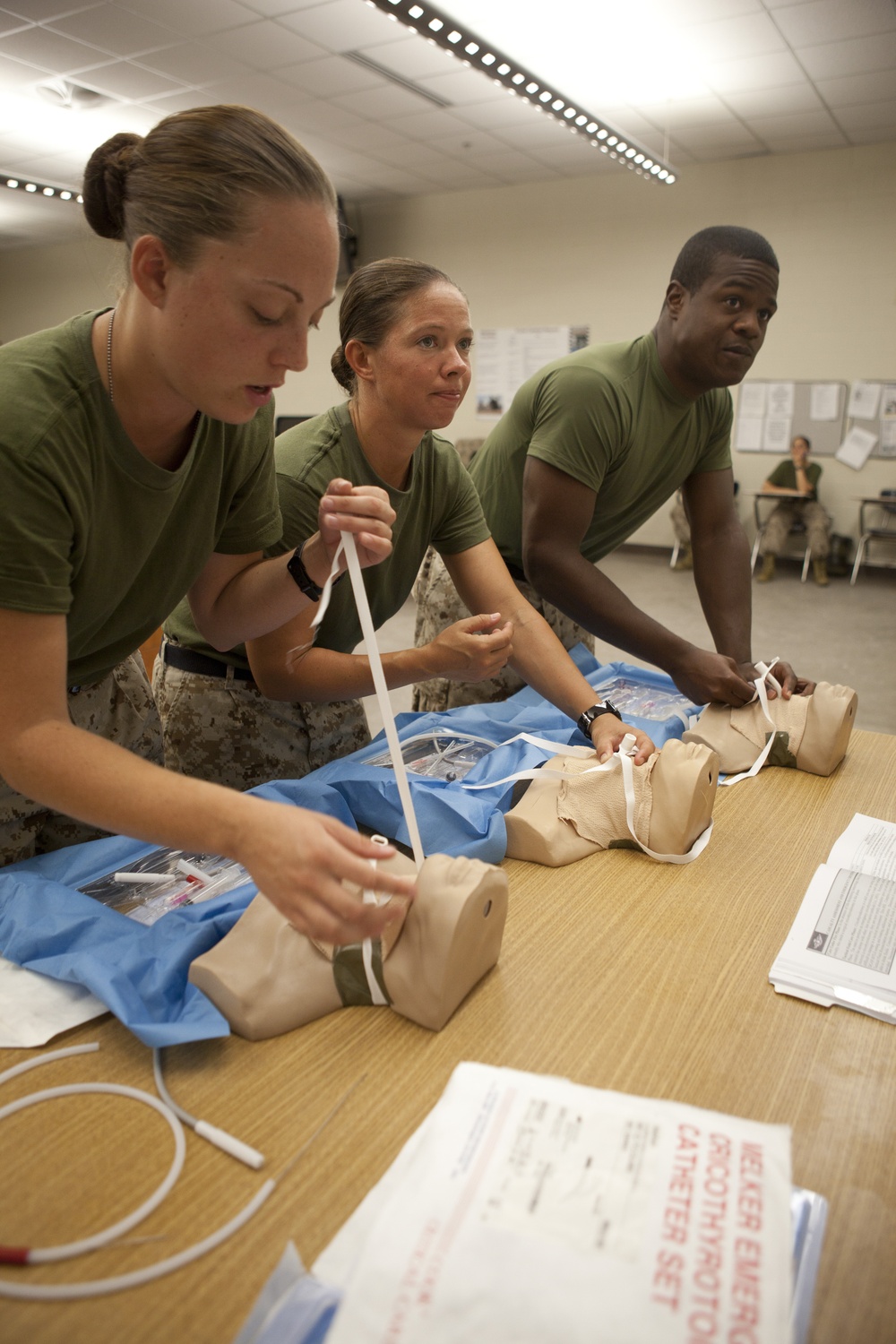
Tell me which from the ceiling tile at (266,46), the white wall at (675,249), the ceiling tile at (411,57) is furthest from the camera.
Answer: the white wall at (675,249)

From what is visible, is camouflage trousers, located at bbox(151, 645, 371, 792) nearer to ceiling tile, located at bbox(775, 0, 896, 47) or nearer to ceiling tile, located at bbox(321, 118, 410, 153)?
ceiling tile, located at bbox(775, 0, 896, 47)

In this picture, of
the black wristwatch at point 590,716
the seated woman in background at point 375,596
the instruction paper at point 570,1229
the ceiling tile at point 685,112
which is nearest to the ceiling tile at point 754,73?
the ceiling tile at point 685,112

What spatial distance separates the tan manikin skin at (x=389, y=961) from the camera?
32.6 inches

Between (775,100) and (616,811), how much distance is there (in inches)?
231

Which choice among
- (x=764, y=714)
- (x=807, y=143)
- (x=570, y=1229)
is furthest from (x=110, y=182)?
(x=807, y=143)

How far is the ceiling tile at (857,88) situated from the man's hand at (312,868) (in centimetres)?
601

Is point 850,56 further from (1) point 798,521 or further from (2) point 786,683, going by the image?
(2) point 786,683

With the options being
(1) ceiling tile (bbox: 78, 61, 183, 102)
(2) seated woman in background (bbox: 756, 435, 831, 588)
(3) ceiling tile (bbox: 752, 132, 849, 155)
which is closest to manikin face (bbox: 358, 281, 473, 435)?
(1) ceiling tile (bbox: 78, 61, 183, 102)

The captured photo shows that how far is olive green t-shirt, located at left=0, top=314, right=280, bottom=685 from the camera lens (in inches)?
32.8

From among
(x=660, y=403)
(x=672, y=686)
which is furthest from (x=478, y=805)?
(x=660, y=403)

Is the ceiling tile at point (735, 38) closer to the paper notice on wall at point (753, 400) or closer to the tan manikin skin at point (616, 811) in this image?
the paper notice on wall at point (753, 400)

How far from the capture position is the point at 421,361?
4.65 feet

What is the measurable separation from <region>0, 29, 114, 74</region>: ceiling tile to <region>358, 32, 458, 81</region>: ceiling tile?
151 cm

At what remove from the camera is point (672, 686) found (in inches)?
75.6
